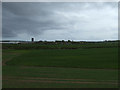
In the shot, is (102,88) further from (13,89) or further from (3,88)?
(3,88)

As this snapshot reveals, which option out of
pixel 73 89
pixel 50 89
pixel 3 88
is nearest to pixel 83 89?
pixel 73 89

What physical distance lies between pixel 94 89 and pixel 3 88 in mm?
6412

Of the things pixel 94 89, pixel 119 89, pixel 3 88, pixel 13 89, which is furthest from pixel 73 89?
pixel 3 88

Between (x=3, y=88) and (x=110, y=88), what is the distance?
25.1 feet

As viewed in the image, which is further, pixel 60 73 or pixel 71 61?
pixel 71 61

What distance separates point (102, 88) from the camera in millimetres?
12289

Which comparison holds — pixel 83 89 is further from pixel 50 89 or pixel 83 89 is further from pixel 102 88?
pixel 50 89

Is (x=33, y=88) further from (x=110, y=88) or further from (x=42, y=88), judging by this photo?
(x=110, y=88)

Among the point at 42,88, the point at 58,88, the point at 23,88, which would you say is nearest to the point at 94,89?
the point at 58,88

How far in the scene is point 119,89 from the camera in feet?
39.3

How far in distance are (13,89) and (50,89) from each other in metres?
2.57

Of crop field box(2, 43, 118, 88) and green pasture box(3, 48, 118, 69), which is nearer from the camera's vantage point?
crop field box(2, 43, 118, 88)

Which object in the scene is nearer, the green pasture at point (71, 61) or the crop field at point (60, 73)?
the crop field at point (60, 73)

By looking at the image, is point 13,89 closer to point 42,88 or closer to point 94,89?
point 42,88
